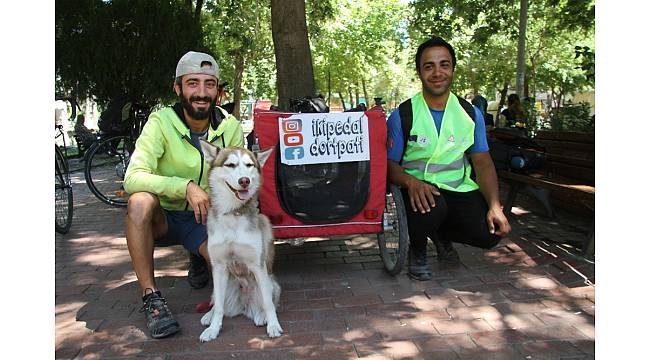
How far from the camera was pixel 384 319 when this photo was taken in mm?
3332

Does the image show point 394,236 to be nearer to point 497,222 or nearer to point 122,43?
point 497,222

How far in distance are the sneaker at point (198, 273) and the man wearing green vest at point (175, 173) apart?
25 centimetres

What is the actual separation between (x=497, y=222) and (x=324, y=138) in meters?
1.48

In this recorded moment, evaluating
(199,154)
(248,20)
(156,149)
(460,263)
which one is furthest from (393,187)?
(248,20)

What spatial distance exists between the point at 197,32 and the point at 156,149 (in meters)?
11.2

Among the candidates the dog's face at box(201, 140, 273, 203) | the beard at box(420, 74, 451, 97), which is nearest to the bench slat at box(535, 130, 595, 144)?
the beard at box(420, 74, 451, 97)

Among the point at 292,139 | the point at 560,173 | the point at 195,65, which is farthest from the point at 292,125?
the point at 560,173

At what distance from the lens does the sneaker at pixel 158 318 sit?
3119 millimetres

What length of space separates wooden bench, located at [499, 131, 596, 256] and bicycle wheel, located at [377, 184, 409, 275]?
1518mm

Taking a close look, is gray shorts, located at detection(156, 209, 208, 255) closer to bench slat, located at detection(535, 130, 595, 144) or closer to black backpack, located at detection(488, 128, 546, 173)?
black backpack, located at detection(488, 128, 546, 173)

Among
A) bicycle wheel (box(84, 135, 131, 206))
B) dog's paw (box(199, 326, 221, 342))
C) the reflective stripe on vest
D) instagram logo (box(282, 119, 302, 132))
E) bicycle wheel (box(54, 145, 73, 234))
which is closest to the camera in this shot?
dog's paw (box(199, 326, 221, 342))

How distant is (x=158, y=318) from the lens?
125 inches

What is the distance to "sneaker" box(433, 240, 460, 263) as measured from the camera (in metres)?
4.43

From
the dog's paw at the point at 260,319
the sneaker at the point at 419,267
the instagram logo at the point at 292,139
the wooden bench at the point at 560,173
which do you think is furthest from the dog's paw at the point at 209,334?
the wooden bench at the point at 560,173
